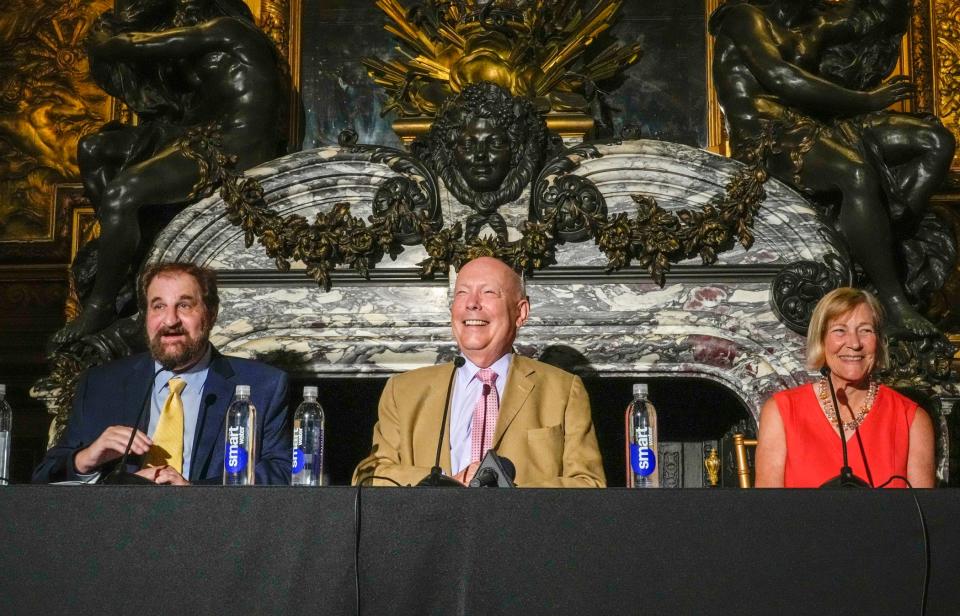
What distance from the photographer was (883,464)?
314 cm

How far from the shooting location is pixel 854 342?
10.4 feet

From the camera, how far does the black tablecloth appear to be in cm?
209

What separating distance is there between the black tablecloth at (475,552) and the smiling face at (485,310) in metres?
1.06

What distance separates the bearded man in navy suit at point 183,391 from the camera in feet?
10.4

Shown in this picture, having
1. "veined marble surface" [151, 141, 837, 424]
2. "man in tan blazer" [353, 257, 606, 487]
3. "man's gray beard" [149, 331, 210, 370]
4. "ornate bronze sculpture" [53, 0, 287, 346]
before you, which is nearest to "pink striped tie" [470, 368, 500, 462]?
"man in tan blazer" [353, 257, 606, 487]

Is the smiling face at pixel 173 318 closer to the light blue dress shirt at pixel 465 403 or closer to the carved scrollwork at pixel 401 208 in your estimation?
the light blue dress shirt at pixel 465 403

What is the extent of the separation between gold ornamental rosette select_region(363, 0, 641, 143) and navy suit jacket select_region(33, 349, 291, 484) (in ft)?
5.97

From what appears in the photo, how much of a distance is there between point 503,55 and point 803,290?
1.55 meters

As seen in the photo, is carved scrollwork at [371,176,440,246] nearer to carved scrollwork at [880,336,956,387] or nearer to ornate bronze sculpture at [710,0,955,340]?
ornate bronze sculpture at [710,0,955,340]

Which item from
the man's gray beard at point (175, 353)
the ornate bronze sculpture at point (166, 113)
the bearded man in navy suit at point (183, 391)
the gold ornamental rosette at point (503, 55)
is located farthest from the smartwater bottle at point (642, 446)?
the ornate bronze sculpture at point (166, 113)

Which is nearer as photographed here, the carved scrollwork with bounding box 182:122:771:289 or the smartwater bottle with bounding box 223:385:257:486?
the smartwater bottle with bounding box 223:385:257:486

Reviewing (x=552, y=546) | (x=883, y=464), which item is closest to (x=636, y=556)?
(x=552, y=546)

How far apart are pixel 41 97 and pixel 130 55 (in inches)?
41.5

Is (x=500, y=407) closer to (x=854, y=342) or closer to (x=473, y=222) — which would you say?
(x=854, y=342)
